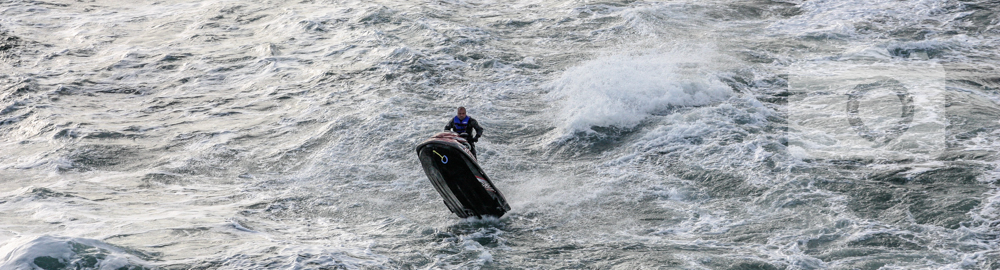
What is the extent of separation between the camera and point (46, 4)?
28781 mm

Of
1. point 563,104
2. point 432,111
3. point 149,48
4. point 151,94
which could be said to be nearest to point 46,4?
point 149,48

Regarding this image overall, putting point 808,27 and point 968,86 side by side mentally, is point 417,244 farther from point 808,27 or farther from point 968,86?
point 808,27

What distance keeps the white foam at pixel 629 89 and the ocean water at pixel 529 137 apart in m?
0.07

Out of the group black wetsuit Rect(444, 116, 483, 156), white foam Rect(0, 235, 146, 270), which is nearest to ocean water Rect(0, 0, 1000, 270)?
white foam Rect(0, 235, 146, 270)

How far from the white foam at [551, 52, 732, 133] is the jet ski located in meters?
4.16

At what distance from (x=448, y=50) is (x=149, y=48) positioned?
30.7 ft

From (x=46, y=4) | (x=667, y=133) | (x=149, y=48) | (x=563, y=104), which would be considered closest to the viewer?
(x=667, y=133)

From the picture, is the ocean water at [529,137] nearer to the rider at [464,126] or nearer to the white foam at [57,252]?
the white foam at [57,252]

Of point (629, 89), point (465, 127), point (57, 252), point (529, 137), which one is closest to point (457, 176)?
point (465, 127)

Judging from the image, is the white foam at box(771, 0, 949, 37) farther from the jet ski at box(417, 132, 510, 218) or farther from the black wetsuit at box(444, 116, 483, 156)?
the jet ski at box(417, 132, 510, 218)

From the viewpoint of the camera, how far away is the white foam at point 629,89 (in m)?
15.6

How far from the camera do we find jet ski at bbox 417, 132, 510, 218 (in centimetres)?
1130

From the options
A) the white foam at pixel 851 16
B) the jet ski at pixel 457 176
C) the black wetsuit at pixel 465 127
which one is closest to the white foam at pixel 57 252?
the jet ski at pixel 457 176

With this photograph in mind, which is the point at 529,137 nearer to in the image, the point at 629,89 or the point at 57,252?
the point at 629,89
